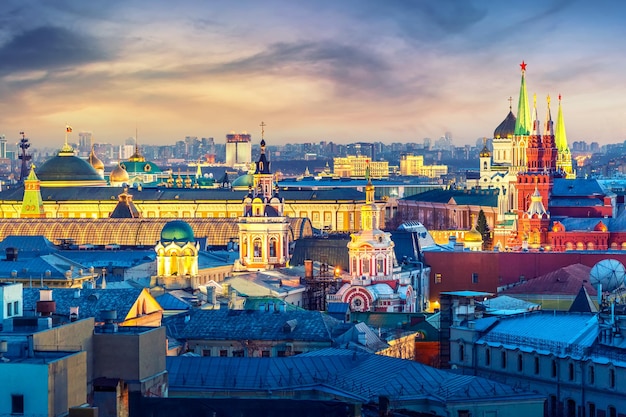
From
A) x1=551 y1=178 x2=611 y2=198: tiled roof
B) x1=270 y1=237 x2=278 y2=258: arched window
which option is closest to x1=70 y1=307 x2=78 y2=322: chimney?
x1=270 y1=237 x2=278 y2=258: arched window

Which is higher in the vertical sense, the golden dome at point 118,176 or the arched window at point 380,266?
the golden dome at point 118,176

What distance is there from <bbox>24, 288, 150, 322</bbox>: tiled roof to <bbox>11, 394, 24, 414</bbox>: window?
904 inches

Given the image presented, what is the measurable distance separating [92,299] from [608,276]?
2465 cm

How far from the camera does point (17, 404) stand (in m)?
35.7

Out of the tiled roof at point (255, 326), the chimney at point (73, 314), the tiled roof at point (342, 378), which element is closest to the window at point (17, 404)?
the chimney at point (73, 314)

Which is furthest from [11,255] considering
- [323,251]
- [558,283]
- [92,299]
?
[92,299]

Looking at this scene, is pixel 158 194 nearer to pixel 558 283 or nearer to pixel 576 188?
pixel 576 188

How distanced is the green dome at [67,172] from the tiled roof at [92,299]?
4006 inches

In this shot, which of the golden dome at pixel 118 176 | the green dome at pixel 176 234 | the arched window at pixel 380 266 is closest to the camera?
the green dome at pixel 176 234

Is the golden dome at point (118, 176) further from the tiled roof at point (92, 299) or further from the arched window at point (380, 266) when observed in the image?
the tiled roof at point (92, 299)

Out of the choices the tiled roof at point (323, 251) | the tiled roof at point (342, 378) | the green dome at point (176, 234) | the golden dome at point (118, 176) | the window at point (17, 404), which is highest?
the golden dome at point (118, 176)

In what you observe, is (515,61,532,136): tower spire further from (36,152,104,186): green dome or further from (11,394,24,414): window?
(11,394,24,414): window

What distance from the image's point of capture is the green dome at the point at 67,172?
166750mm

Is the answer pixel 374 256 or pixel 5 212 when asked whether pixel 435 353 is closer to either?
pixel 374 256
